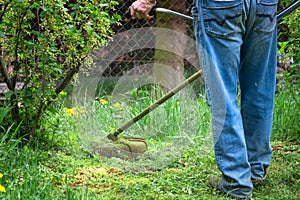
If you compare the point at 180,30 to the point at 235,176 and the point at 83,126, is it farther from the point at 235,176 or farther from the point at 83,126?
the point at 235,176

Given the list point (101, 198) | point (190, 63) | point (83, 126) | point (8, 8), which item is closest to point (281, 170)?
point (101, 198)

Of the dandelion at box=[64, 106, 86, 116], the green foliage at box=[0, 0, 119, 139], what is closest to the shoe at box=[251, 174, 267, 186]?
the green foliage at box=[0, 0, 119, 139]

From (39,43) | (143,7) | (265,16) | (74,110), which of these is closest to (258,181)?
(265,16)

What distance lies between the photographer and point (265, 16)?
307 centimetres

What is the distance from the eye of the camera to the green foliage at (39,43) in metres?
3.69

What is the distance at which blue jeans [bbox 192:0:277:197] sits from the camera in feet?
9.73

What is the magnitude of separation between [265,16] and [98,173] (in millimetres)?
1495

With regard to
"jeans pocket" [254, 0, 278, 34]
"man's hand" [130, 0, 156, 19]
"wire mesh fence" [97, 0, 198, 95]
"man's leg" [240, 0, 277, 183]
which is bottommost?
"wire mesh fence" [97, 0, 198, 95]

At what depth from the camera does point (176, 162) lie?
4.02m

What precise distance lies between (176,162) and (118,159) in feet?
1.39

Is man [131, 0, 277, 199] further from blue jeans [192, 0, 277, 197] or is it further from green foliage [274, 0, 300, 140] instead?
green foliage [274, 0, 300, 140]

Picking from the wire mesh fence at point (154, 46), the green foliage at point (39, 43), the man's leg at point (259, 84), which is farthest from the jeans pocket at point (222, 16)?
the wire mesh fence at point (154, 46)

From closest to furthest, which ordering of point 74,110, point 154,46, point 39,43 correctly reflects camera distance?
point 39,43 < point 74,110 < point 154,46

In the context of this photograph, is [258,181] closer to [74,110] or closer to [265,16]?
[265,16]
